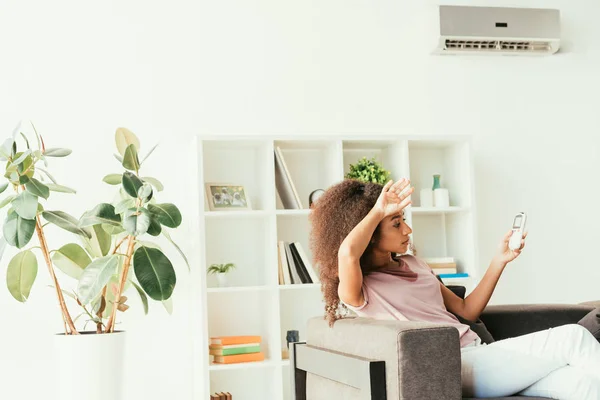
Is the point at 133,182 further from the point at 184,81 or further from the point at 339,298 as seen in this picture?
the point at 339,298

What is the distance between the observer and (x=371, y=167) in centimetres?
407

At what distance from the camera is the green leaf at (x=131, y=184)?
347cm

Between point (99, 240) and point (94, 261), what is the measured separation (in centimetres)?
22

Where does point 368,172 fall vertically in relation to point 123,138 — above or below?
below

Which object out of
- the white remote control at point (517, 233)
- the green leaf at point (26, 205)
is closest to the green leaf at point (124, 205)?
the green leaf at point (26, 205)

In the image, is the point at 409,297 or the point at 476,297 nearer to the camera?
the point at 409,297

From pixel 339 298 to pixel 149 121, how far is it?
6.41 feet

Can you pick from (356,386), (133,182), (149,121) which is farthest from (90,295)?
(356,386)

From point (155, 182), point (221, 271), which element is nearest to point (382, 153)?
point (221, 271)

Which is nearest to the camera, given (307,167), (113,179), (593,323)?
(593,323)

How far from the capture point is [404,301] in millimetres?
2492

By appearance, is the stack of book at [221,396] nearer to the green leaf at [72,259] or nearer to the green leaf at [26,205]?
the green leaf at [72,259]

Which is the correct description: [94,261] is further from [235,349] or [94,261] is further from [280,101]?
[280,101]

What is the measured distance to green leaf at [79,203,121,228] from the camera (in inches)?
138
